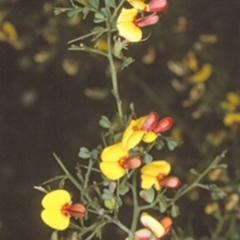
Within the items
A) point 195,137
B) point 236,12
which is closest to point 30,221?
point 195,137

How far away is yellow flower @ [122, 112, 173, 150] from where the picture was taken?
45cm

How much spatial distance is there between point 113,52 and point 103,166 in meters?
0.09

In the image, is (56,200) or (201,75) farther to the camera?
(201,75)

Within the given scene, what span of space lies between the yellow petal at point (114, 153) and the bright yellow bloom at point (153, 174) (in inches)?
0.7

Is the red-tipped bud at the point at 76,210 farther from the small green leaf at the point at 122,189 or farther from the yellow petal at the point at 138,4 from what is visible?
the yellow petal at the point at 138,4

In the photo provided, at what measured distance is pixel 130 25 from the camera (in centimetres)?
45

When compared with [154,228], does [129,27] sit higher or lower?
higher

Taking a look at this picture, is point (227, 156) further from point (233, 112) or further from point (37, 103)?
point (37, 103)

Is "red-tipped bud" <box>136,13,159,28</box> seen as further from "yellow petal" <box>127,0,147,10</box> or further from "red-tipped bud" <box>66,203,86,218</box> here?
"red-tipped bud" <box>66,203,86,218</box>

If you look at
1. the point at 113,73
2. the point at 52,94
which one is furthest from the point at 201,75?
the point at 113,73

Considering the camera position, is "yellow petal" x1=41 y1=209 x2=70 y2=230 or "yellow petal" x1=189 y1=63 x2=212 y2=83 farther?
"yellow petal" x1=189 y1=63 x2=212 y2=83

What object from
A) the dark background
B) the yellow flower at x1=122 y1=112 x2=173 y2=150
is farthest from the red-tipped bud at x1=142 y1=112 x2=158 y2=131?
the dark background

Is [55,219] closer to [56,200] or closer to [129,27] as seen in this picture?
[56,200]

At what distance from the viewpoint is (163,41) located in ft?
3.70
